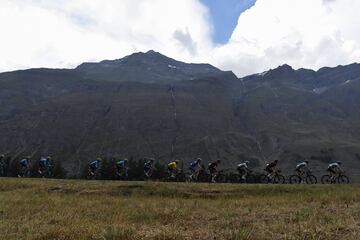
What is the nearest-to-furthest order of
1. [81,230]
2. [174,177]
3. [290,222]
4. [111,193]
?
[81,230]
[290,222]
[111,193]
[174,177]

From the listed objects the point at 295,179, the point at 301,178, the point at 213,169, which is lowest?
the point at 295,179

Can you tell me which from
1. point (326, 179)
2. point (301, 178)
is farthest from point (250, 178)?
point (326, 179)

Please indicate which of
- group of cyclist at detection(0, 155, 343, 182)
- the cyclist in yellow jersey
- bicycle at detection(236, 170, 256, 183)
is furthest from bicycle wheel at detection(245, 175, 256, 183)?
the cyclist in yellow jersey

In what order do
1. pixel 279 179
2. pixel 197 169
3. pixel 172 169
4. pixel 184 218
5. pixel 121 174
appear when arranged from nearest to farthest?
pixel 184 218 < pixel 279 179 < pixel 172 169 < pixel 197 169 < pixel 121 174

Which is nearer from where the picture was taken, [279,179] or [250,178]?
[279,179]

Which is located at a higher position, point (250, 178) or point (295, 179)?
point (295, 179)

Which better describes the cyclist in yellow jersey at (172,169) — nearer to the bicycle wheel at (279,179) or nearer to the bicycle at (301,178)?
the bicycle wheel at (279,179)

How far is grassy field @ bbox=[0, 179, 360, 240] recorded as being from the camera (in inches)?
522

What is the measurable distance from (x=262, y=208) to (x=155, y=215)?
4.42 meters

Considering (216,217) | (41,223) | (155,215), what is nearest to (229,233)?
(216,217)

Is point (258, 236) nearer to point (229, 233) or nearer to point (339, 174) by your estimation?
point (229, 233)

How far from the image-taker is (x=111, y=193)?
93.2ft

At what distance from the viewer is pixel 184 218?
56.3 feet

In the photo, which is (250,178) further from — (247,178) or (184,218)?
(184,218)
